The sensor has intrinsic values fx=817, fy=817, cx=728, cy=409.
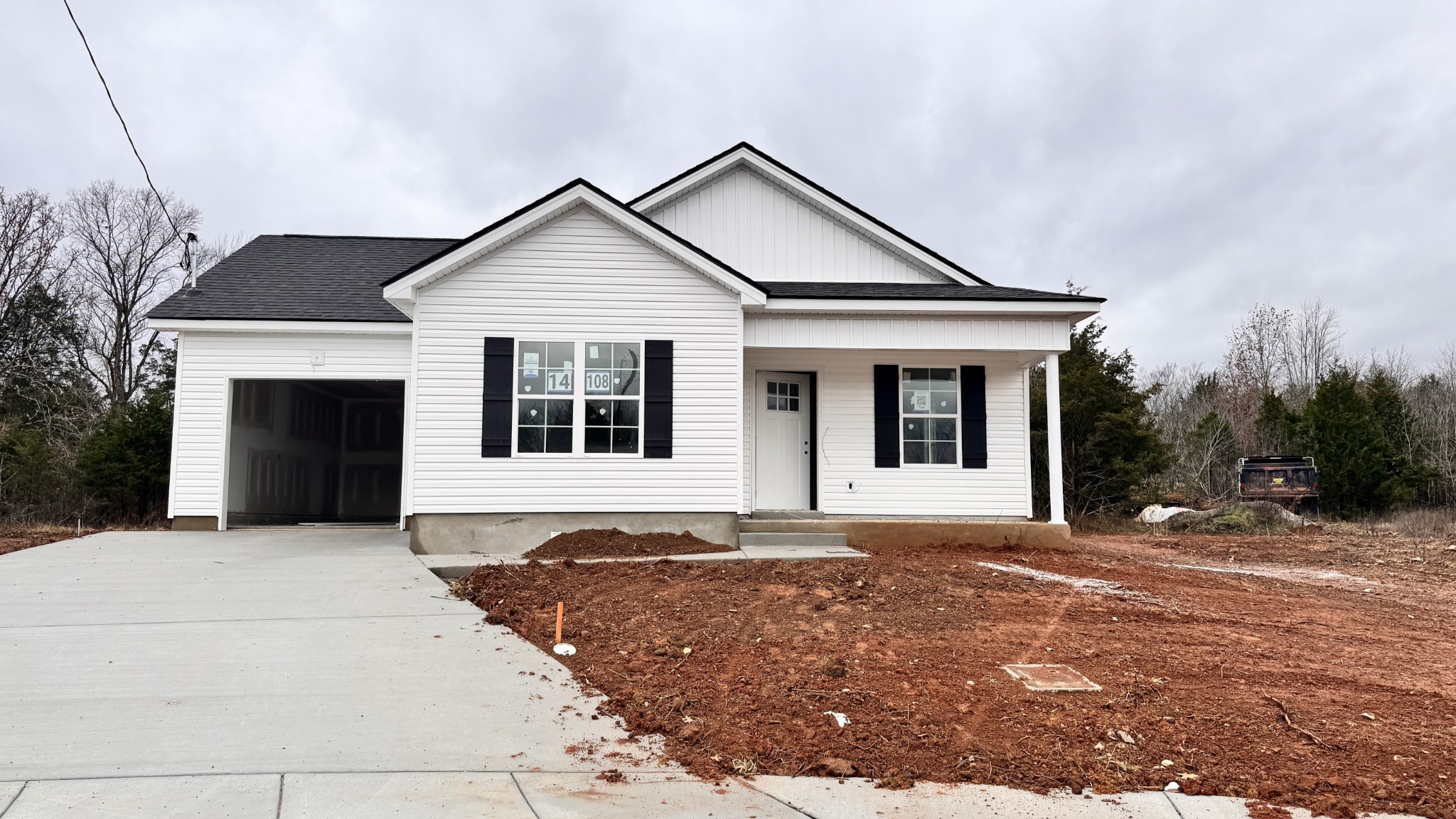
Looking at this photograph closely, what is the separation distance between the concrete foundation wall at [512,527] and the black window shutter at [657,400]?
83 centimetres

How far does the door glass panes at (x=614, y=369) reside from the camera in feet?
33.5

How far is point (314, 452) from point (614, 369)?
1101 centimetres

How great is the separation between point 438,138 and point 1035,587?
20280 millimetres

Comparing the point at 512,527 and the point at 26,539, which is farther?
the point at 26,539

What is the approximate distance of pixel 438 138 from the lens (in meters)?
22.3

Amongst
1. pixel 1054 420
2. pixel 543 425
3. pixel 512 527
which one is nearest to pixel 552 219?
pixel 543 425

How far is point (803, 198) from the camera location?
12898 mm

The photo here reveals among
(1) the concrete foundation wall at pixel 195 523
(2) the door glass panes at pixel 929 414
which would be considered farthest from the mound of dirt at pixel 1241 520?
(1) the concrete foundation wall at pixel 195 523

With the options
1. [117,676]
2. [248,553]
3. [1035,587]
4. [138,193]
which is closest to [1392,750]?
[1035,587]

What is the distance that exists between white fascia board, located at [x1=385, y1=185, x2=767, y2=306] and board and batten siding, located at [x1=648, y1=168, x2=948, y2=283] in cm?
237

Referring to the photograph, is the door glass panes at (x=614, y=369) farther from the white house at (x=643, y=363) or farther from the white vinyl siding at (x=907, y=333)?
the white vinyl siding at (x=907, y=333)

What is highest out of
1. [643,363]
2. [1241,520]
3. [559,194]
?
[559,194]

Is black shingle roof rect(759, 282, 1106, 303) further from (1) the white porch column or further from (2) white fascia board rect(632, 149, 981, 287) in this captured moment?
(1) the white porch column

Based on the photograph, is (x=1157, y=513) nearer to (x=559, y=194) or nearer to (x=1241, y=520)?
(x=1241, y=520)
